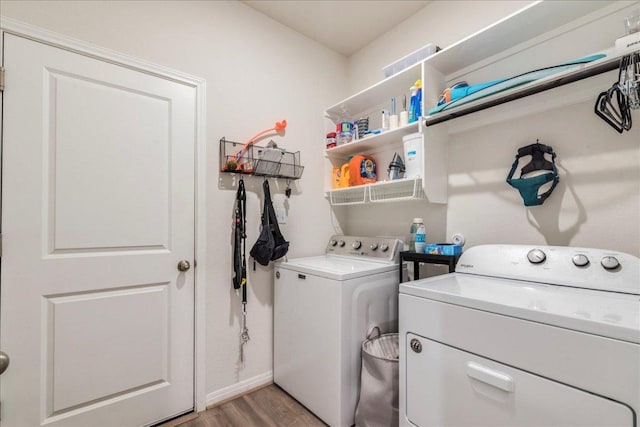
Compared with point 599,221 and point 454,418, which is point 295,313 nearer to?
point 454,418

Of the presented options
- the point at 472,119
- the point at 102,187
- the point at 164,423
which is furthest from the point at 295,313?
the point at 472,119

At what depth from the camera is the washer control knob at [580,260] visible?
1.17 metres

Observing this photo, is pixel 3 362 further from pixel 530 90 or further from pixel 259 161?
pixel 530 90

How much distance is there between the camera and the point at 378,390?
1.47m

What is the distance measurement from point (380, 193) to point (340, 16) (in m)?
1.34

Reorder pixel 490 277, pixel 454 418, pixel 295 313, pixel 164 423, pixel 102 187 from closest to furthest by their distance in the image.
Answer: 1. pixel 454 418
2. pixel 490 277
3. pixel 102 187
4. pixel 164 423
5. pixel 295 313

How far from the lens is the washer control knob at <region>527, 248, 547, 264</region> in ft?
4.22

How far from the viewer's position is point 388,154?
2254 mm

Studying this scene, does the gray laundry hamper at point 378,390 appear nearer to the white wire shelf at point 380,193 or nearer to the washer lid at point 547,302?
the washer lid at point 547,302

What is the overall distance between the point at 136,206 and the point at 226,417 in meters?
1.33

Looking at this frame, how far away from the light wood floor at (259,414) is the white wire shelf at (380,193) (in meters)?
1.42

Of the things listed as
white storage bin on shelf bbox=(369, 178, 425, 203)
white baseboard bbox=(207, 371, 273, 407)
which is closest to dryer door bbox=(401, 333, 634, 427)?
white storage bin on shelf bbox=(369, 178, 425, 203)

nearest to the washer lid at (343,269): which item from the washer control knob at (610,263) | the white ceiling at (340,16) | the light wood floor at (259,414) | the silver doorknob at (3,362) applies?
the light wood floor at (259,414)

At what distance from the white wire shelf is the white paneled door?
1145 millimetres
